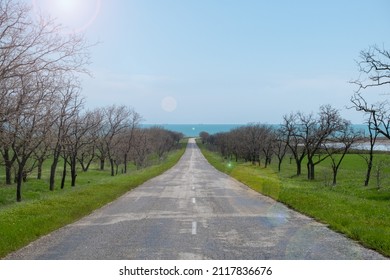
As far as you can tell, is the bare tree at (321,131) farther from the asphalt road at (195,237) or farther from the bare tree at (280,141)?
the asphalt road at (195,237)

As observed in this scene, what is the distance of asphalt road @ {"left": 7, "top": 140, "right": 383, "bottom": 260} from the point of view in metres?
8.88

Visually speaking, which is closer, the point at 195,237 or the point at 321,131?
the point at 195,237

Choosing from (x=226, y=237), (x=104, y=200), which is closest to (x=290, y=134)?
(x=104, y=200)

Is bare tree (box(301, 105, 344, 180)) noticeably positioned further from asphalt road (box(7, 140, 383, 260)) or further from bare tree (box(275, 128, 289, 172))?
asphalt road (box(7, 140, 383, 260))

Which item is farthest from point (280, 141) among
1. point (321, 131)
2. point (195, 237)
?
point (195, 237)

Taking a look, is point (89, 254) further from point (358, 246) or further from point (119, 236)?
point (358, 246)

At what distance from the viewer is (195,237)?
35.4ft

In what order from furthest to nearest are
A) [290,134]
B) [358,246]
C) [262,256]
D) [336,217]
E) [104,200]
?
[290,134] → [104,200] → [336,217] → [358,246] → [262,256]

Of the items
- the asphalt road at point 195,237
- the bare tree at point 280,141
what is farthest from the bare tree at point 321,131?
the asphalt road at point 195,237

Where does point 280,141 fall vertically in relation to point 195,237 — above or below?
above

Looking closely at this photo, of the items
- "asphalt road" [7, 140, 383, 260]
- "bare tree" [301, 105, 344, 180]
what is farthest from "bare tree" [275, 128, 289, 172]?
"asphalt road" [7, 140, 383, 260]

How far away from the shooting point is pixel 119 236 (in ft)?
36.0

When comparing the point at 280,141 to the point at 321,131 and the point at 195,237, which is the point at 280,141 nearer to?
the point at 321,131
